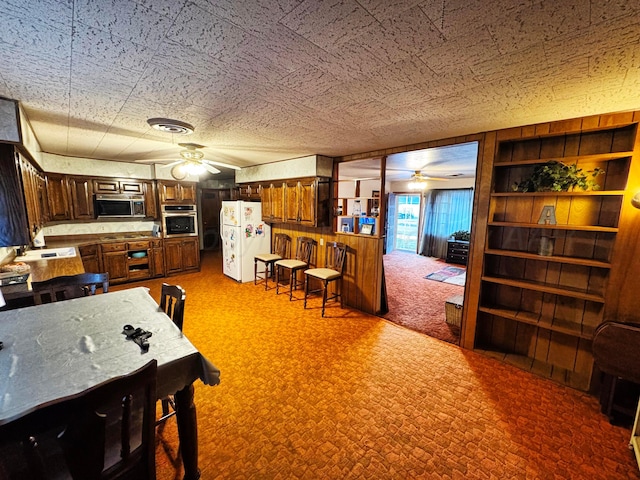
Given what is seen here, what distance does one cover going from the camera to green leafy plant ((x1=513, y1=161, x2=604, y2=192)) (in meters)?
2.38

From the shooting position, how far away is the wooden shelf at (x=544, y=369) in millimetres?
2490

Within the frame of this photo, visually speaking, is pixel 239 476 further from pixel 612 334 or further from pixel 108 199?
pixel 108 199

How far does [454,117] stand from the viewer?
2.31m

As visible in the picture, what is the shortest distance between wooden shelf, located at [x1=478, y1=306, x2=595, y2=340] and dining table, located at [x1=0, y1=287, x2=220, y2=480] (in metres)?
2.86

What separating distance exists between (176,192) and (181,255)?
1.33 meters

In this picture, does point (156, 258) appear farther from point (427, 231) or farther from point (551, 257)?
point (427, 231)

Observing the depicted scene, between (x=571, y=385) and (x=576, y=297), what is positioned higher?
(x=576, y=297)

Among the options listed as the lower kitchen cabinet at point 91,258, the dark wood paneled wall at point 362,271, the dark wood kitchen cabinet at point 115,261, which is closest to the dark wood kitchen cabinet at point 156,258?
the dark wood kitchen cabinet at point 115,261

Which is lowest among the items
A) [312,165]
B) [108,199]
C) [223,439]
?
[223,439]

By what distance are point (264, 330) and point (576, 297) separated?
3.27 m

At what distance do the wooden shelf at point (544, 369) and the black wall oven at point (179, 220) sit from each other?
5556mm

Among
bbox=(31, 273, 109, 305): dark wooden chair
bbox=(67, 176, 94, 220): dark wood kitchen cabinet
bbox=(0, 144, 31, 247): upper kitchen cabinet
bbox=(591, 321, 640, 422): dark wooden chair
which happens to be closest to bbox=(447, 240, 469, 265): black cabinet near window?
bbox=(591, 321, 640, 422): dark wooden chair

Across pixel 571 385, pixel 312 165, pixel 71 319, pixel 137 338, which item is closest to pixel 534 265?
pixel 571 385

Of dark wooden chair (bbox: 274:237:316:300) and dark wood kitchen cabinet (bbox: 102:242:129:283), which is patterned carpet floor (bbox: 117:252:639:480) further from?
dark wood kitchen cabinet (bbox: 102:242:129:283)
